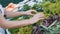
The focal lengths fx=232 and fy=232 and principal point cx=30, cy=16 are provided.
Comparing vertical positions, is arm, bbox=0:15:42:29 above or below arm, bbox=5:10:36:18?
below

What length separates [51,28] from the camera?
166cm

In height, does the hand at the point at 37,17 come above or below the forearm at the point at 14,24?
above

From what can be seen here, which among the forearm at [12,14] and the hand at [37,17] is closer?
the hand at [37,17]

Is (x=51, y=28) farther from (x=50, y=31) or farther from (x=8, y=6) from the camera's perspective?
(x=8, y=6)

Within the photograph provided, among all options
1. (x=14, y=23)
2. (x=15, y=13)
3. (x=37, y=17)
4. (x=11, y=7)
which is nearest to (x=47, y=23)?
(x=37, y=17)

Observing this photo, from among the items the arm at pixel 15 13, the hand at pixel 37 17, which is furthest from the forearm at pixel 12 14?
the hand at pixel 37 17

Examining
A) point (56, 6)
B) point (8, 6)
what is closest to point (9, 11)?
point (8, 6)

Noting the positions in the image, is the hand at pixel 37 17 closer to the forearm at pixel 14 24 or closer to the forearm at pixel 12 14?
the forearm at pixel 14 24

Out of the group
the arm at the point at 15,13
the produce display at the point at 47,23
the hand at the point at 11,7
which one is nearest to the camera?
the produce display at the point at 47,23

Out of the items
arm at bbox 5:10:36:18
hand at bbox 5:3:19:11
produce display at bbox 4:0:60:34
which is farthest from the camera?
hand at bbox 5:3:19:11

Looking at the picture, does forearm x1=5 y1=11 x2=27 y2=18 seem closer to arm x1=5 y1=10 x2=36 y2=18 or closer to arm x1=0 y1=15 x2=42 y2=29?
arm x1=5 y1=10 x2=36 y2=18

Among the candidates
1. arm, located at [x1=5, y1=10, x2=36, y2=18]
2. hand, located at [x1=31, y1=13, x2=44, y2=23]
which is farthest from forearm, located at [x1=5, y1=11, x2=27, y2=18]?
hand, located at [x1=31, y1=13, x2=44, y2=23]

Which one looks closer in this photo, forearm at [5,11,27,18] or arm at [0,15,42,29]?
arm at [0,15,42,29]

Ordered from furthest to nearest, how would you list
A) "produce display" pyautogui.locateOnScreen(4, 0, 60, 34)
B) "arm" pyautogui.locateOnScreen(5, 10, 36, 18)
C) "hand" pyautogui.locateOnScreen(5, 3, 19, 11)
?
"hand" pyautogui.locateOnScreen(5, 3, 19, 11) → "arm" pyautogui.locateOnScreen(5, 10, 36, 18) → "produce display" pyautogui.locateOnScreen(4, 0, 60, 34)
